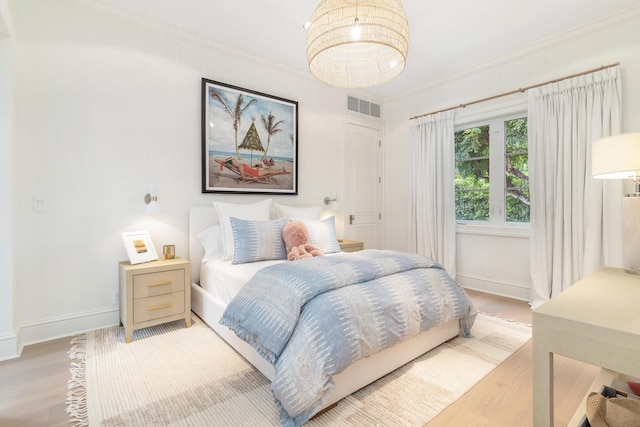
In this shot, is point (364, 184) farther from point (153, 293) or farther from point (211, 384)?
point (211, 384)

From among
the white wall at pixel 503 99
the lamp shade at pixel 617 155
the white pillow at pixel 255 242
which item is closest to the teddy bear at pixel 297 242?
the white pillow at pixel 255 242

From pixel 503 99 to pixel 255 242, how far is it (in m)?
3.27

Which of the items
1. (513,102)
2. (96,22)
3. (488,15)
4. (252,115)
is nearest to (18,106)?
(96,22)

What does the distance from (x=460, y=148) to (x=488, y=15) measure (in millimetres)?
1632

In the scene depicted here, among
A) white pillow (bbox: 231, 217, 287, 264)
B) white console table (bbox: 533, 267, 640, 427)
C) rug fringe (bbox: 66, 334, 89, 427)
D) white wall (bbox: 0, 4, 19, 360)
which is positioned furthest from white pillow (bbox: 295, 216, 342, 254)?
white wall (bbox: 0, 4, 19, 360)

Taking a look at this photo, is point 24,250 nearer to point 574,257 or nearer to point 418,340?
point 418,340

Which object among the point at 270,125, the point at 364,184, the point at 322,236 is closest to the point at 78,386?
the point at 322,236

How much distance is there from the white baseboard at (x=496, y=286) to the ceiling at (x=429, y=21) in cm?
266

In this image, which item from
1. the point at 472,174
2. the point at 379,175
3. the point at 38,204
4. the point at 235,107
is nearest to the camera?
the point at 38,204

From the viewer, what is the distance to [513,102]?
3.48 meters

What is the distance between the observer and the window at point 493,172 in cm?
356

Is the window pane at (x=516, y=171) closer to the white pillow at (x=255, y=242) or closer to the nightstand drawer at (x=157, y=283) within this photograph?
the white pillow at (x=255, y=242)

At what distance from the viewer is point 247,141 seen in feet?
11.3

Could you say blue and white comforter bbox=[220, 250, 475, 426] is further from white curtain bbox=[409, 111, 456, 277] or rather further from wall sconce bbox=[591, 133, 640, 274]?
white curtain bbox=[409, 111, 456, 277]
